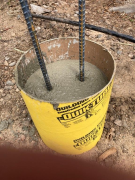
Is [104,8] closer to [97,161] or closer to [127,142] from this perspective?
[127,142]

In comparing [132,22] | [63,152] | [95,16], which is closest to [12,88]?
[63,152]

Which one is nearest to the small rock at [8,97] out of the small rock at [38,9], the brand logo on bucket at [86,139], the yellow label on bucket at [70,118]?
the yellow label on bucket at [70,118]

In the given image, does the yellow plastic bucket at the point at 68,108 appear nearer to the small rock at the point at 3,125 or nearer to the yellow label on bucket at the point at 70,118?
the yellow label on bucket at the point at 70,118

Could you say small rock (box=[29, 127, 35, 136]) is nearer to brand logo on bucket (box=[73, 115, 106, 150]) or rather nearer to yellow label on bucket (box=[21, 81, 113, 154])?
yellow label on bucket (box=[21, 81, 113, 154])

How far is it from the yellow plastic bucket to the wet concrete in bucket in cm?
5

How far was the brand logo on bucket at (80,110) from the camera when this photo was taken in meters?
0.82

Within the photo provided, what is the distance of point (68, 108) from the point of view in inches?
32.4

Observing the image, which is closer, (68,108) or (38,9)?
(68,108)

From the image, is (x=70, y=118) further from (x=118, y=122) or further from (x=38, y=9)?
(x=38, y=9)

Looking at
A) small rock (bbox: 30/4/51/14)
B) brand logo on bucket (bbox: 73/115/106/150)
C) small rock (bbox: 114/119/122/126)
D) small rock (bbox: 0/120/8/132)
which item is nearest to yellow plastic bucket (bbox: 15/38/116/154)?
brand logo on bucket (bbox: 73/115/106/150)

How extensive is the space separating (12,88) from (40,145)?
26.9 inches

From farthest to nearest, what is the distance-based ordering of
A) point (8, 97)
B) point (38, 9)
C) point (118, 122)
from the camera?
point (38, 9) → point (8, 97) → point (118, 122)

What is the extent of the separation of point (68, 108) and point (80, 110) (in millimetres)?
69

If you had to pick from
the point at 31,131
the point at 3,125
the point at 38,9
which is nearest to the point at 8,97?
the point at 3,125
